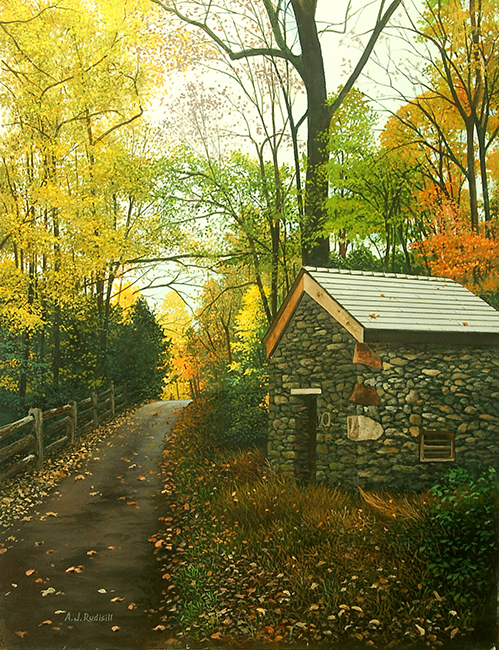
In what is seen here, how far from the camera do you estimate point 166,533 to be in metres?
4.55

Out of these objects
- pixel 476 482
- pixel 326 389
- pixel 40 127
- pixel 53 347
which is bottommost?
pixel 476 482

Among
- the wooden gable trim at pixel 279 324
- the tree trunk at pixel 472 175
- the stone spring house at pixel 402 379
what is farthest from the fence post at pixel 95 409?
the tree trunk at pixel 472 175

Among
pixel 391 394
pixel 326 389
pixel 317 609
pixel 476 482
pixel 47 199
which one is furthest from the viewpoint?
pixel 47 199

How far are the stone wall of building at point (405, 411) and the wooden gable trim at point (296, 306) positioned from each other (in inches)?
4.8

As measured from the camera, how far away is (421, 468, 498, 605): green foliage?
3.73 meters

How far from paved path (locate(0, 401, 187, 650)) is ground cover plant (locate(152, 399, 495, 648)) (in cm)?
23

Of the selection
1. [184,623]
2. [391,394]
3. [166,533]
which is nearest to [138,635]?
A: [184,623]

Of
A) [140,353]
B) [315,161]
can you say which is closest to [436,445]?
[315,161]

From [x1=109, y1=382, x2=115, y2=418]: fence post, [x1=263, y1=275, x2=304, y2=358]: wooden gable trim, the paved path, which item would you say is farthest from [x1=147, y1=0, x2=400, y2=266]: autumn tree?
[x1=109, y1=382, x2=115, y2=418]: fence post

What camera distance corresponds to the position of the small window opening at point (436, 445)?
13.9 ft

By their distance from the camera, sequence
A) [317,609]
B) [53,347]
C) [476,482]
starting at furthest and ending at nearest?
[53,347]
[476,482]
[317,609]

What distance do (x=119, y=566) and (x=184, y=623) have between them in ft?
2.45

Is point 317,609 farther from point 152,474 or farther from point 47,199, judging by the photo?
point 47,199

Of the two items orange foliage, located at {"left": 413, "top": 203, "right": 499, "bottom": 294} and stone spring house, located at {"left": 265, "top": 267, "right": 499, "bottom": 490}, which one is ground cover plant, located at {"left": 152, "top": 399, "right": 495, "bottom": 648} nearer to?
stone spring house, located at {"left": 265, "top": 267, "right": 499, "bottom": 490}
